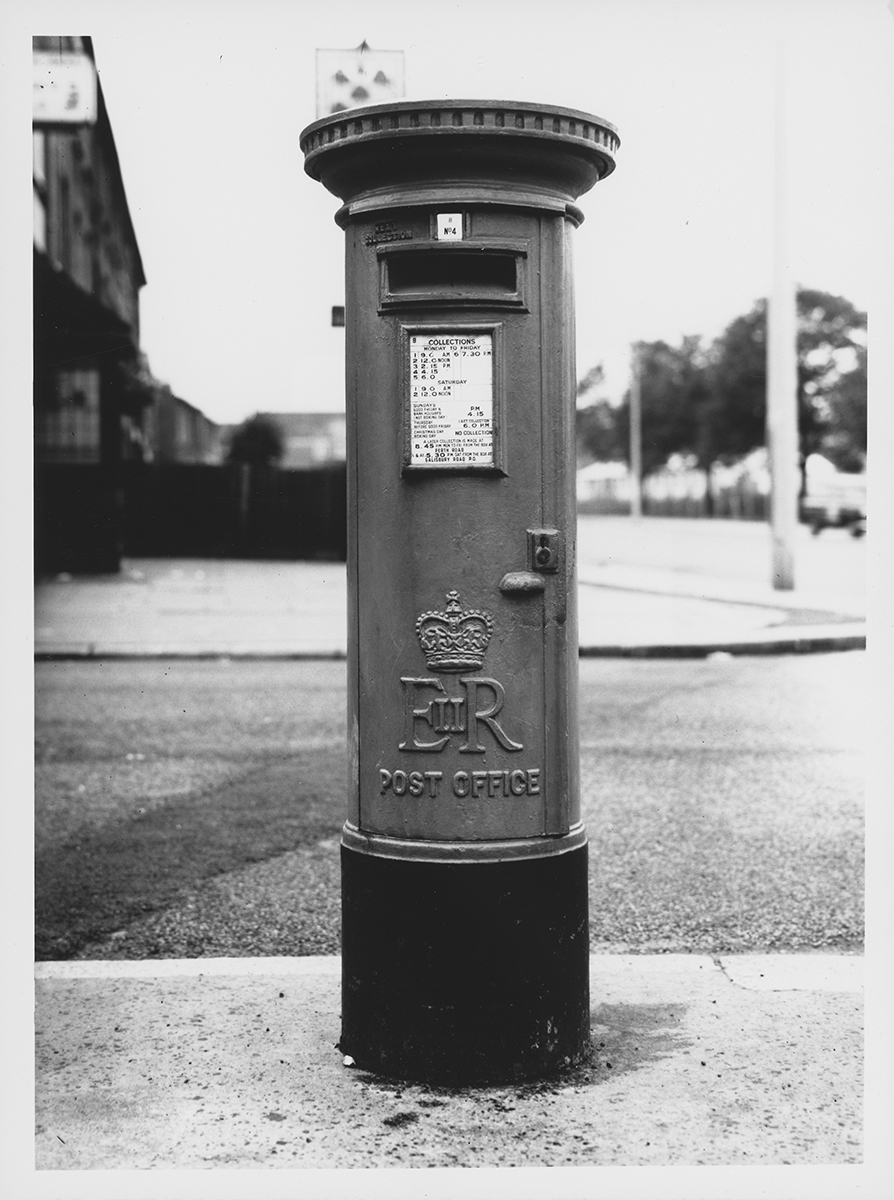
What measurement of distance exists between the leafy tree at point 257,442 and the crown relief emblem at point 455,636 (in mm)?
22756

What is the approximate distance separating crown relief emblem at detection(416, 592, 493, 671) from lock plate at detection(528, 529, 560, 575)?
0.17 m

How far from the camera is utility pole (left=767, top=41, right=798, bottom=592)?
1773 centimetres

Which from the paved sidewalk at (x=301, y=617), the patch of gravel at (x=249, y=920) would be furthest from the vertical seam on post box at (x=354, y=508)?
the paved sidewalk at (x=301, y=617)

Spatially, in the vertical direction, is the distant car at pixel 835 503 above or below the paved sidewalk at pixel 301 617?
above

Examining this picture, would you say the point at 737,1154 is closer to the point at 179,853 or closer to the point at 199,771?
the point at 179,853

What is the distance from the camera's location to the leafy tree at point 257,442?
26000 millimetres

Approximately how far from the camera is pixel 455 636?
138 inches

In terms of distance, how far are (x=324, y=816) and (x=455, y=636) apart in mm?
3297

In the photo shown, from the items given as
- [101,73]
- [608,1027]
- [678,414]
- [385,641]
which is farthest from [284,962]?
[678,414]

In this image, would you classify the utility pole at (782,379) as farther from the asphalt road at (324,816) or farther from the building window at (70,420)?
the building window at (70,420)

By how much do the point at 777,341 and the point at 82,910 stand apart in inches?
563

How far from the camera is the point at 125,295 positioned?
16.7 metres

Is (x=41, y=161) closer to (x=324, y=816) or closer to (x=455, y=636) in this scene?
(x=324, y=816)

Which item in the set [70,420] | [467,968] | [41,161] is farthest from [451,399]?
[70,420]
